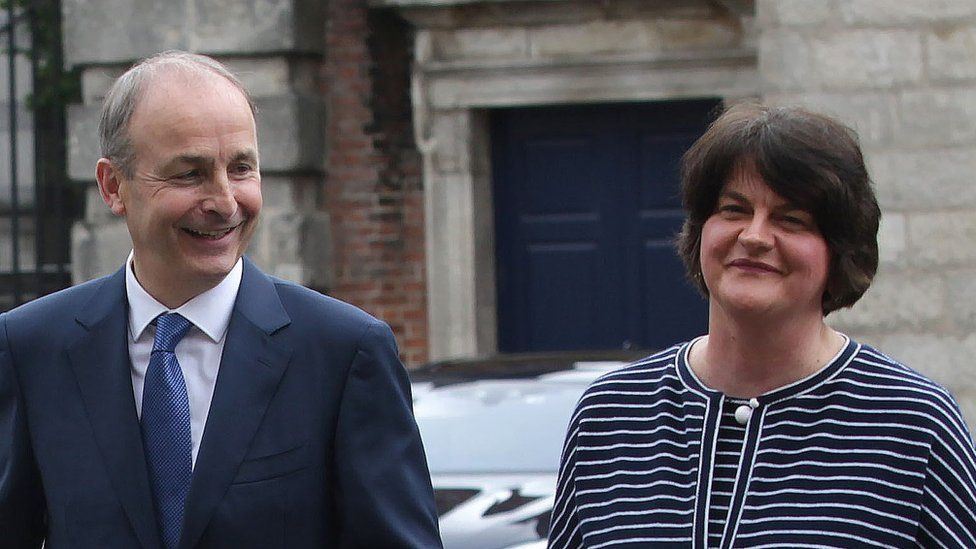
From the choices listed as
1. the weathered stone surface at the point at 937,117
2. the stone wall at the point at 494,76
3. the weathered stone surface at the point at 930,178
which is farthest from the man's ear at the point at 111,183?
the stone wall at the point at 494,76

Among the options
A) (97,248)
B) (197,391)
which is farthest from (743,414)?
(97,248)

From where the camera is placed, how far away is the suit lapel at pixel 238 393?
2855 millimetres

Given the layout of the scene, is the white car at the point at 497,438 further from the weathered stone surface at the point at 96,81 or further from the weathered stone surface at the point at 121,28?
the weathered stone surface at the point at 96,81

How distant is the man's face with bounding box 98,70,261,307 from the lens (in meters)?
2.89

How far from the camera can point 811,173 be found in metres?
2.80

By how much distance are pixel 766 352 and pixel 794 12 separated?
620 cm

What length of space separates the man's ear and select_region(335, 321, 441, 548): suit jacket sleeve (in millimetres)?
463

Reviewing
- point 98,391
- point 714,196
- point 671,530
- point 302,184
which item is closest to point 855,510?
point 671,530

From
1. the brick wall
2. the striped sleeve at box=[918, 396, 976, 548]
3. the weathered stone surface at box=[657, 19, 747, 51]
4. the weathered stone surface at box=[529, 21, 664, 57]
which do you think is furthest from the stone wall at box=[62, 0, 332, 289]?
the striped sleeve at box=[918, 396, 976, 548]

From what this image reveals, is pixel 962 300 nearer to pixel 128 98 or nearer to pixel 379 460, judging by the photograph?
pixel 379 460

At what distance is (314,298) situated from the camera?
3068 mm

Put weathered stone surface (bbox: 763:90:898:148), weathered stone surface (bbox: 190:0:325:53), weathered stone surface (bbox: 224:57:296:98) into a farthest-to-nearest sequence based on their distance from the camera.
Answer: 1. weathered stone surface (bbox: 224:57:296:98)
2. weathered stone surface (bbox: 190:0:325:53)
3. weathered stone surface (bbox: 763:90:898:148)

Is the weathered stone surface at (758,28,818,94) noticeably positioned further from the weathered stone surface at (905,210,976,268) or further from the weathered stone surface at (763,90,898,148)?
the weathered stone surface at (905,210,976,268)

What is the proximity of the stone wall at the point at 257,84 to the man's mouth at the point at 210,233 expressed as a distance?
6989mm
